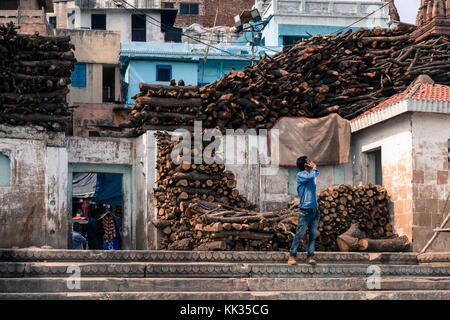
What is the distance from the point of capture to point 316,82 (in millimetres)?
19812

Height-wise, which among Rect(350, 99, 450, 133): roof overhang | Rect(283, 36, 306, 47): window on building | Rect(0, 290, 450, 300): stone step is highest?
Rect(283, 36, 306, 47): window on building

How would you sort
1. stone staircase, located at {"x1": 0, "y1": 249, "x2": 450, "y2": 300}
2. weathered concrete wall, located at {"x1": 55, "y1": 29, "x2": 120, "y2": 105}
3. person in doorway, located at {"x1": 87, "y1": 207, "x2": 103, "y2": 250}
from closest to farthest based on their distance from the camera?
stone staircase, located at {"x1": 0, "y1": 249, "x2": 450, "y2": 300} < person in doorway, located at {"x1": 87, "y1": 207, "x2": 103, "y2": 250} < weathered concrete wall, located at {"x1": 55, "y1": 29, "x2": 120, "y2": 105}

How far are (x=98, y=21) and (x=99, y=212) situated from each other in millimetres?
19988

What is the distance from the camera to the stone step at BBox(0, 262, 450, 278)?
1161 centimetres

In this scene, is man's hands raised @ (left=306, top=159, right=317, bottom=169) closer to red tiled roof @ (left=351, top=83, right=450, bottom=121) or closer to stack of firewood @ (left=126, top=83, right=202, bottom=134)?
red tiled roof @ (left=351, top=83, right=450, bottom=121)

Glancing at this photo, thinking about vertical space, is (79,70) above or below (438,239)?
above

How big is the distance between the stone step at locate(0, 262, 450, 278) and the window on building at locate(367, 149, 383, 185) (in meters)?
5.74

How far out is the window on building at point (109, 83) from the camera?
112ft

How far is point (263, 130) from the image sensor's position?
18.6m

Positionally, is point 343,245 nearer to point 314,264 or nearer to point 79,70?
point 314,264

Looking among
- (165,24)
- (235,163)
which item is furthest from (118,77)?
(235,163)

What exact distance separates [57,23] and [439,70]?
3156 cm

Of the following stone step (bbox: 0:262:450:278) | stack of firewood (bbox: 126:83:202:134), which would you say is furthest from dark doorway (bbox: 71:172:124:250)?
stone step (bbox: 0:262:450:278)

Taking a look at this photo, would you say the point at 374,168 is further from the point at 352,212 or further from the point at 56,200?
the point at 56,200
